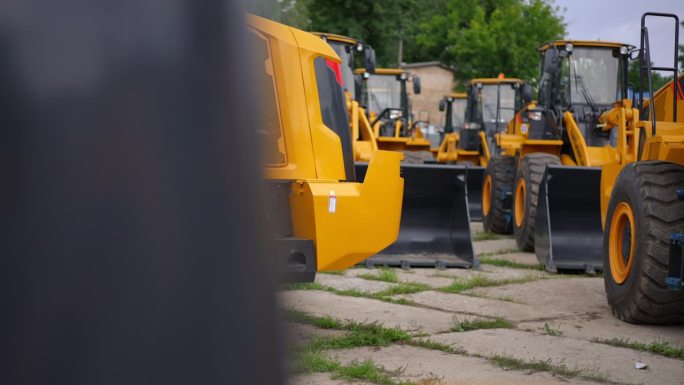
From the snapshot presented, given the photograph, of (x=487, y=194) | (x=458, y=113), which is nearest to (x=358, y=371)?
(x=487, y=194)

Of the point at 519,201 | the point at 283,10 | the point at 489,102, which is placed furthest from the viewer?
the point at 489,102

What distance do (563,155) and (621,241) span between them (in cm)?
637

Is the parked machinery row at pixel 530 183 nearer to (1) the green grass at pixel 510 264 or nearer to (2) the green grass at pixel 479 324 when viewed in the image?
(1) the green grass at pixel 510 264

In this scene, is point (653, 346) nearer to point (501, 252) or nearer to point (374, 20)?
point (501, 252)

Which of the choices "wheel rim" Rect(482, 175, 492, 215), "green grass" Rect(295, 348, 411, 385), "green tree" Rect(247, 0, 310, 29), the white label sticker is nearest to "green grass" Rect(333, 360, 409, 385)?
"green grass" Rect(295, 348, 411, 385)

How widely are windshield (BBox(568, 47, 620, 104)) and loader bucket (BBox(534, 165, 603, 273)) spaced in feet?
11.2

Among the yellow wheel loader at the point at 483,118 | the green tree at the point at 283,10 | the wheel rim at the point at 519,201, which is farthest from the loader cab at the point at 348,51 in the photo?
the green tree at the point at 283,10

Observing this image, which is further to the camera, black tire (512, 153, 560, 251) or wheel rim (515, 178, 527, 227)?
wheel rim (515, 178, 527, 227)

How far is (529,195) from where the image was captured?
11070 mm

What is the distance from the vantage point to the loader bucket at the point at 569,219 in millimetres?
9422

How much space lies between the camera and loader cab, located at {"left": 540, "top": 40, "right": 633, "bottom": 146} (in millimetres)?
12953

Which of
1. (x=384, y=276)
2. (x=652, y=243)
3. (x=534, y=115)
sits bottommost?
(x=384, y=276)

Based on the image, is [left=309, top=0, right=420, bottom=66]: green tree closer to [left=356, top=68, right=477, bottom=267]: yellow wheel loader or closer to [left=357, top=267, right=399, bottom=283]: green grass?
[left=356, top=68, right=477, bottom=267]: yellow wheel loader

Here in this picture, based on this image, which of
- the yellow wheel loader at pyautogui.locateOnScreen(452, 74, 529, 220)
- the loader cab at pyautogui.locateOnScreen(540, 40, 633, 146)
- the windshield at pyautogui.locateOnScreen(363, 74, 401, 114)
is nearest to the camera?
the loader cab at pyautogui.locateOnScreen(540, 40, 633, 146)
